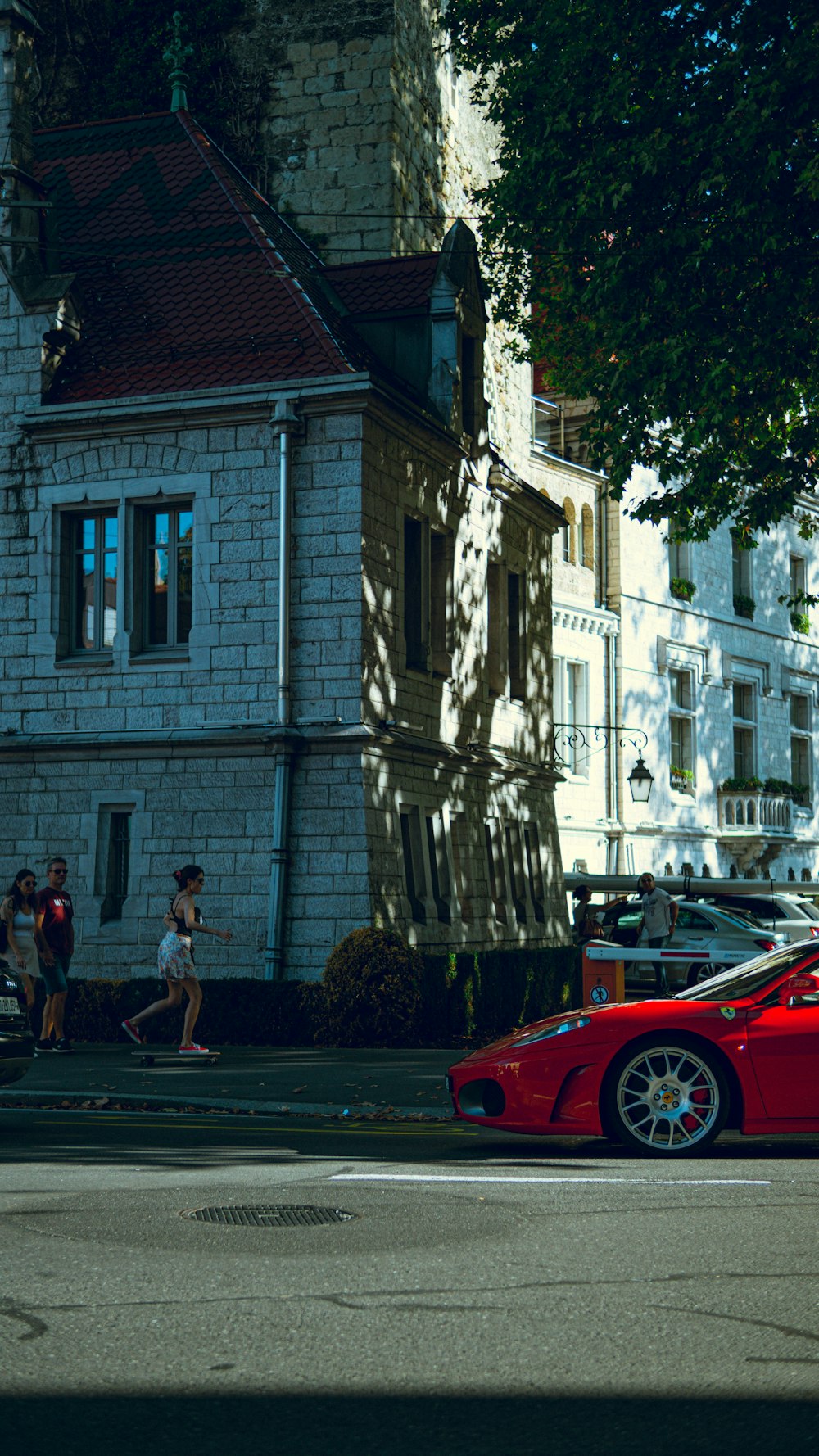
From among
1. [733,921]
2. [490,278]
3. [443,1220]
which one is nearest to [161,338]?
[490,278]

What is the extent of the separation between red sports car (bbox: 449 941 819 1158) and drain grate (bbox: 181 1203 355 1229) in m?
2.33

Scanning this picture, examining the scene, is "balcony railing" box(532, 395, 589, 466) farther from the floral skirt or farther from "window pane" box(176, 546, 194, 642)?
the floral skirt

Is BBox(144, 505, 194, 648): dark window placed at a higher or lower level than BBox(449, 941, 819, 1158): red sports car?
higher

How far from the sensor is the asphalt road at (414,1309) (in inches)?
189

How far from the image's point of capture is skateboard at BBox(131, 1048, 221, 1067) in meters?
16.5

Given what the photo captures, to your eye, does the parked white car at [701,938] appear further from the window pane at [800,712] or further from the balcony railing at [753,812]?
the window pane at [800,712]

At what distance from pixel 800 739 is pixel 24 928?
3914 centimetres

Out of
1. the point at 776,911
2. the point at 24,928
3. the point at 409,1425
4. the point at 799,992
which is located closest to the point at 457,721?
the point at 776,911

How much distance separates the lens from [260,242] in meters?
24.0

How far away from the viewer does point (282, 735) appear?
21.0 metres

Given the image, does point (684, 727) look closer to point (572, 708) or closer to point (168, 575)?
point (572, 708)

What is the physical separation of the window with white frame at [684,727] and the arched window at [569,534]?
533cm

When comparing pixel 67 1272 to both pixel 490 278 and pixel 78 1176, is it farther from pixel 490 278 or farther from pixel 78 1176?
pixel 490 278

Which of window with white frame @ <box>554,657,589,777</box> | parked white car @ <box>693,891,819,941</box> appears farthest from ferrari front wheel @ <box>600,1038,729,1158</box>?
window with white frame @ <box>554,657,589,777</box>
